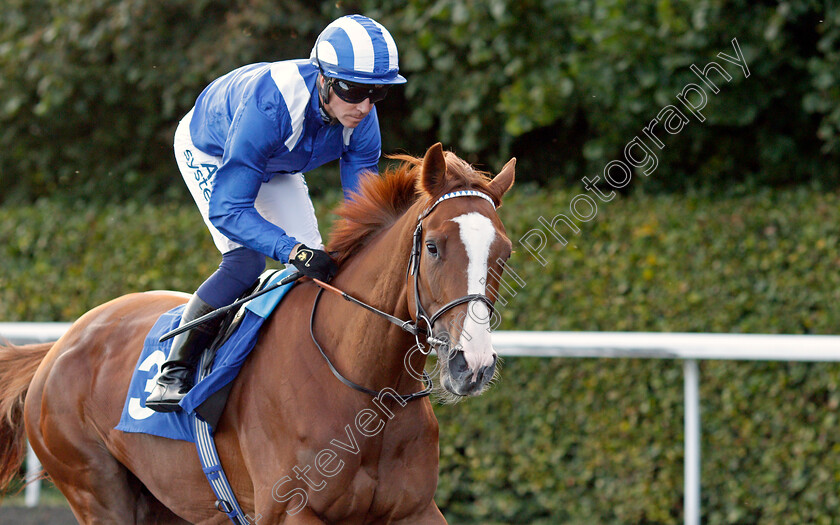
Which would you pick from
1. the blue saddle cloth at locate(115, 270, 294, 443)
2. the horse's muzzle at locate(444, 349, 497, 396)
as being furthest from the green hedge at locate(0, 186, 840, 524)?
the horse's muzzle at locate(444, 349, 497, 396)

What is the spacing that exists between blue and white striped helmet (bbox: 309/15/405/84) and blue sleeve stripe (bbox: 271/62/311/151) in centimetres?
11

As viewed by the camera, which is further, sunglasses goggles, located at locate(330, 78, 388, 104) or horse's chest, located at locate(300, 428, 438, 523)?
sunglasses goggles, located at locate(330, 78, 388, 104)

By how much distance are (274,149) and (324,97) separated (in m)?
0.23

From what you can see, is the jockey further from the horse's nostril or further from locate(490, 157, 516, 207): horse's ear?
the horse's nostril

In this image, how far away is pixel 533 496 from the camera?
5500 millimetres

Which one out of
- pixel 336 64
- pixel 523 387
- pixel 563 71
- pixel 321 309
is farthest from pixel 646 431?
pixel 336 64

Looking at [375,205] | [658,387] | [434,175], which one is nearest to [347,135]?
[375,205]

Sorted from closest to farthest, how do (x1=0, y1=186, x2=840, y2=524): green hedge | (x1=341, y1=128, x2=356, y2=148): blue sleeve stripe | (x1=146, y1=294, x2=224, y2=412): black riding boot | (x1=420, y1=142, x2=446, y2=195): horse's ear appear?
(x1=420, y1=142, x2=446, y2=195): horse's ear
(x1=146, y1=294, x2=224, y2=412): black riding boot
(x1=341, y1=128, x2=356, y2=148): blue sleeve stripe
(x1=0, y1=186, x2=840, y2=524): green hedge

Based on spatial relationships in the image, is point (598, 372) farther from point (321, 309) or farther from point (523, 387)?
point (321, 309)

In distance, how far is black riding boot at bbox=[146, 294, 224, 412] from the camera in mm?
3057

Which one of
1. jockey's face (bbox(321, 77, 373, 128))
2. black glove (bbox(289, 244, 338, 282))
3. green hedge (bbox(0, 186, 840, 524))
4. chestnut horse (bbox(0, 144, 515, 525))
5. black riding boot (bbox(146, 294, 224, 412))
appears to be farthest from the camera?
green hedge (bbox(0, 186, 840, 524))

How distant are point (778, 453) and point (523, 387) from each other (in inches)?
58.5

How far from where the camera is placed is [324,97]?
294 centimetres

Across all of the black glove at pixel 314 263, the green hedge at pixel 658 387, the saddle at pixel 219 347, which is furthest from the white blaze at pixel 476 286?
the green hedge at pixel 658 387
